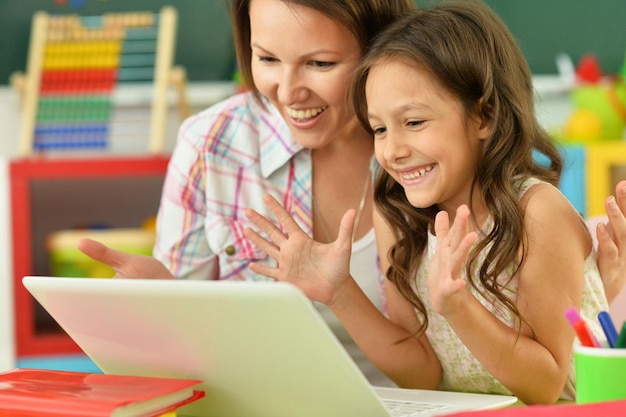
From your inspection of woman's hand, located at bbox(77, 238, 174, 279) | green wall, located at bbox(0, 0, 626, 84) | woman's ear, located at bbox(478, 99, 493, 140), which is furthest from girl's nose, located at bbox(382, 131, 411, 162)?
green wall, located at bbox(0, 0, 626, 84)

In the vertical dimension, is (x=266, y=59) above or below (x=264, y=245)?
above

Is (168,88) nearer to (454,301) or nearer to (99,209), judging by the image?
(99,209)

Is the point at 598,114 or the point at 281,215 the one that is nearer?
the point at 281,215

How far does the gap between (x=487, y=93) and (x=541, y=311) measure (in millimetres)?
283

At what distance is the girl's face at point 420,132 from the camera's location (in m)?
1.26

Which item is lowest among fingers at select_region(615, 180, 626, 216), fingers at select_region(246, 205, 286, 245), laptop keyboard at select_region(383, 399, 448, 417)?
laptop keyboard at select_region(383, 399, 448, 417)

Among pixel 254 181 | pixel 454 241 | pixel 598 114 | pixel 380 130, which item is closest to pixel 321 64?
pixel 380 130

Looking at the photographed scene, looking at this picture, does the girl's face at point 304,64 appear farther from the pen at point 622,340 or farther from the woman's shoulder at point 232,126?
the pen at point 622,340

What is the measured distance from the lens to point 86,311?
93 cm

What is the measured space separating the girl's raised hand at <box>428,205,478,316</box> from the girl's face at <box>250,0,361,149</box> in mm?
479

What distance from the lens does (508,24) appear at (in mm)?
3297

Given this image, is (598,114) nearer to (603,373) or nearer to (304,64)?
(304,64)

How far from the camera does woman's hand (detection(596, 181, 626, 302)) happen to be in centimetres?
122

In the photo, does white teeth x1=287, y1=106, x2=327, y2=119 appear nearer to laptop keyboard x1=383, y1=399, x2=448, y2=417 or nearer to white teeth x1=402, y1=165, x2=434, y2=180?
white teeth x1=402, y1=165, x2=434, y2=180
